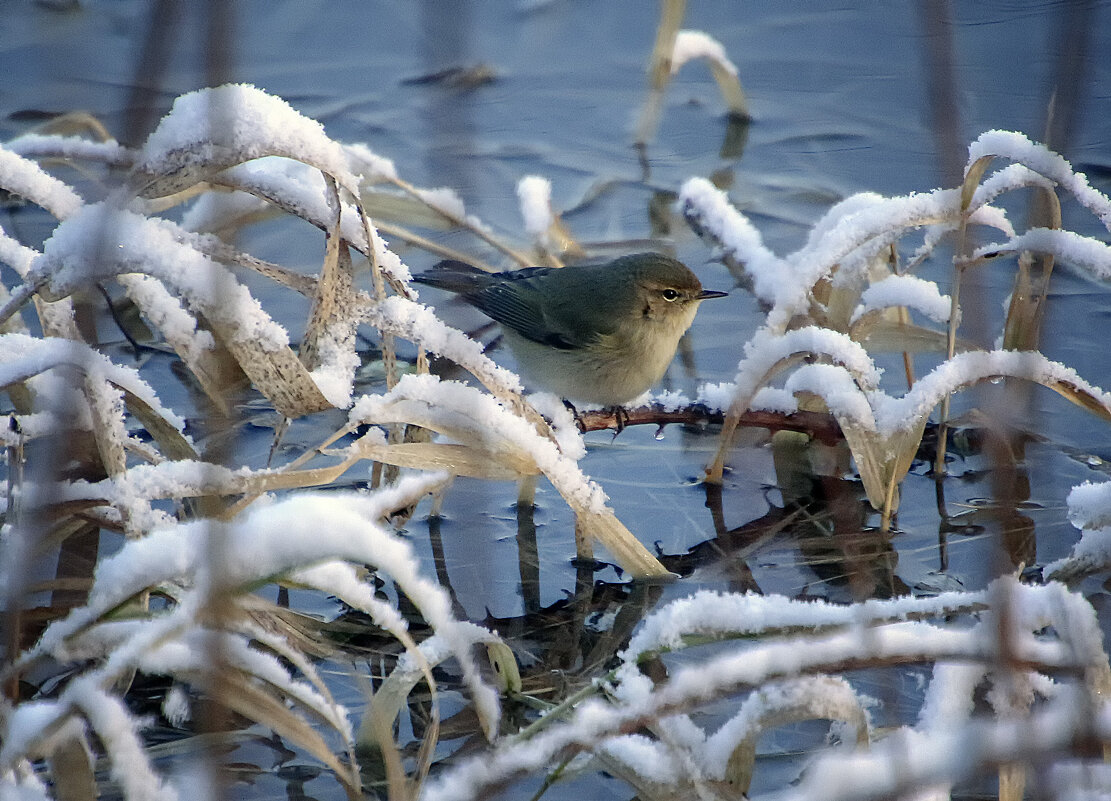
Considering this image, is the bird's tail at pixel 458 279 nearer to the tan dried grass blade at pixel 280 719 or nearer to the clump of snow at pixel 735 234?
the clump of snow at pixel 735 234

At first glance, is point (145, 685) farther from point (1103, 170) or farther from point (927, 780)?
point (1103, 170)

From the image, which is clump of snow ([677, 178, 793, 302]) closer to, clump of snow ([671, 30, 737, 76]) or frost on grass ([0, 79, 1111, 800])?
frost on grass ([0, 79, 1111, 800])

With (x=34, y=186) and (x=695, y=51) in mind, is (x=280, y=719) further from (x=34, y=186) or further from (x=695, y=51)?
(x=695, y=51)

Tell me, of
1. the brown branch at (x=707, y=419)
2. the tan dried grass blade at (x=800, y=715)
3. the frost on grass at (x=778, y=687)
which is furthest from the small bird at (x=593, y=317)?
the tan dried grass blade at (x=800, y=715)

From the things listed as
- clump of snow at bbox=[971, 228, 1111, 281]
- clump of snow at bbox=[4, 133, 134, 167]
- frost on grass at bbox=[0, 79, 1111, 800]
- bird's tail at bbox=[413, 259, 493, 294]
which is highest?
clump of snow at bbox=[4, 133, 134, 167]

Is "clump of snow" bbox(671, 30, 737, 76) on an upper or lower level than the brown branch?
upper

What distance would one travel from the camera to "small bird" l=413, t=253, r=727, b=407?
4.03 metres

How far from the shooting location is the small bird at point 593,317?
13.2 feet

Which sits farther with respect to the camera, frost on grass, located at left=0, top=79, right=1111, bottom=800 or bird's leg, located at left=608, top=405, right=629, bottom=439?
bird's leg, located at left=608, top=405, right=629, bottom=439

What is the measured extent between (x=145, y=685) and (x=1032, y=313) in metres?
2.83

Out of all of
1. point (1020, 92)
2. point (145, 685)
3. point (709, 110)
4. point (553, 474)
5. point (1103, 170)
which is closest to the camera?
point (145, 685)

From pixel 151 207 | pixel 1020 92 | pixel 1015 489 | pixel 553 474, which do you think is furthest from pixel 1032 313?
pixel 151 207

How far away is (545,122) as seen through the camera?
5832mm

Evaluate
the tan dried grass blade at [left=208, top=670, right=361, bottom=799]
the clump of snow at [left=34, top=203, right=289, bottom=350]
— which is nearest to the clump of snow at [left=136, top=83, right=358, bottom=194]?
the clump of snow at [left=34, top=203, right=289, bottom=350]
